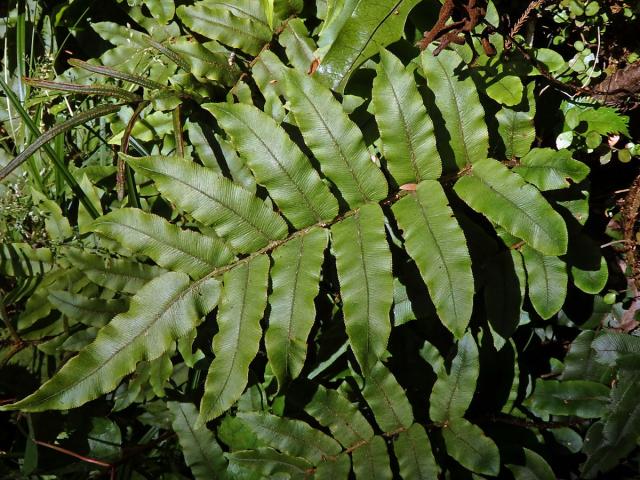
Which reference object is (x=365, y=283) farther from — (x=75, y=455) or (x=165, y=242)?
(x=75, y=455)

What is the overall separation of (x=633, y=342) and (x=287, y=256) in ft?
4.59

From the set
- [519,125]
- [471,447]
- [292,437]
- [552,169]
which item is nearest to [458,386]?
[471,447]

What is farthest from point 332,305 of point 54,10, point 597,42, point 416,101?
point 54,10

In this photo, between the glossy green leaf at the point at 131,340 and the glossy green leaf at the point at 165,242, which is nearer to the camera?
the glossy green leaf at the point at 131,340

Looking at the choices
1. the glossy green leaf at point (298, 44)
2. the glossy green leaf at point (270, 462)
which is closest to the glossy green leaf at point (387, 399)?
the glossy green leaf at point (270, 462)

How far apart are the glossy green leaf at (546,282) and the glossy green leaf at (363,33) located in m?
0.91

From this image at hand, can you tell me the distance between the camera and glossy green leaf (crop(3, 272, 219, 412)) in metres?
1.81

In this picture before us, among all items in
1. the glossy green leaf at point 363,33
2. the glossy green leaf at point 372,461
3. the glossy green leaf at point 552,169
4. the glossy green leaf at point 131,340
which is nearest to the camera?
the glossy green leaf at point 131,340

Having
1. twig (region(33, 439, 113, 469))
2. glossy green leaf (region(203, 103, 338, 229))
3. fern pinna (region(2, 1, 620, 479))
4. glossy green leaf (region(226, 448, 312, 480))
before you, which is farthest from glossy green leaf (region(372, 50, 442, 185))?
twig (region(33, 439, 113, 469))

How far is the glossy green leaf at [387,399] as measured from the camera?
2266 millimetres

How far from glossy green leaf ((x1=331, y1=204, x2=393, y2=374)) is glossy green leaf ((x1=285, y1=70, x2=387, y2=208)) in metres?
0.14

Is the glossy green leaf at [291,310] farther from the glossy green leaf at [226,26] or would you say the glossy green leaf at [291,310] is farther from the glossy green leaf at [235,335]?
the glossy green leaf at [226,26]

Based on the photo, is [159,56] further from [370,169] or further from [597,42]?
[597,42]

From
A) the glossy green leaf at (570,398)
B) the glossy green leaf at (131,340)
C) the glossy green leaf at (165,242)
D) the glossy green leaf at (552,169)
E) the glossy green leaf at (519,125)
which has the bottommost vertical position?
the glossy green leaf at (570,398)
